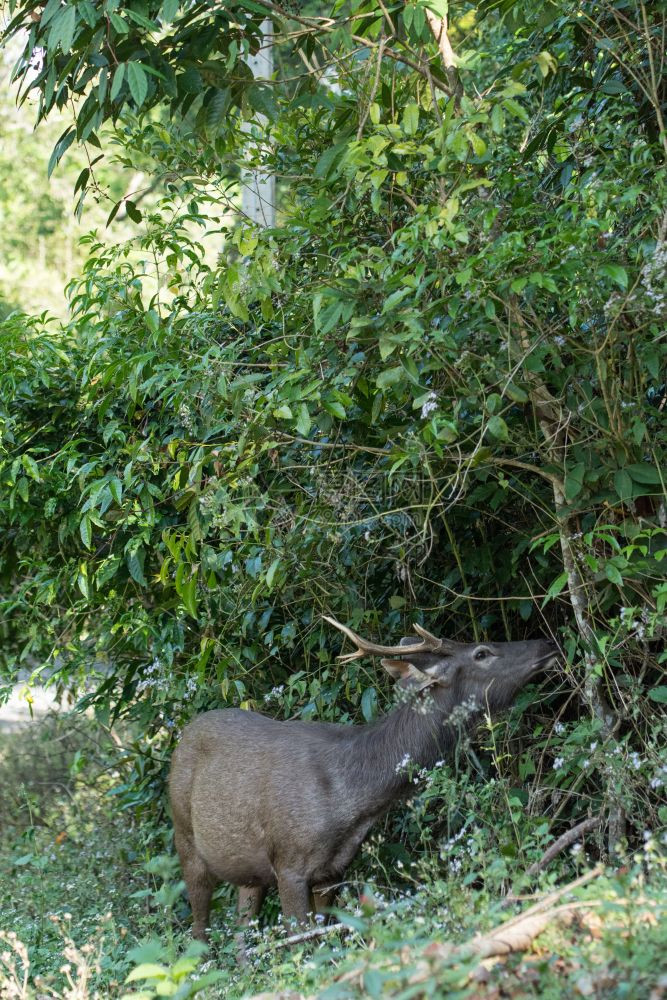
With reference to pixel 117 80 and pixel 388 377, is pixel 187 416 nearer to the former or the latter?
pixel 388 377

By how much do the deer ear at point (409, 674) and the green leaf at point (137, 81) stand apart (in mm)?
2665

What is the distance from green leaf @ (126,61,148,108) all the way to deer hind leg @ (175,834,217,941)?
3626 millimetres

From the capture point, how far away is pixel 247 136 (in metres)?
6.04

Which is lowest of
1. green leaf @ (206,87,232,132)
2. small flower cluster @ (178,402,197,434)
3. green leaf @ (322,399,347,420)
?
small flower cluster @ (178,402,197,434)

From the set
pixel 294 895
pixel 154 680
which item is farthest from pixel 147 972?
pixel 154 680

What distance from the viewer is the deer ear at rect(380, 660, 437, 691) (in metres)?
5.51

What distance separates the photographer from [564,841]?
5.00m

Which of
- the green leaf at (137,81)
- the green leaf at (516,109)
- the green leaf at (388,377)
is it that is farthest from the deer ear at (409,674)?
the green leaf at (137,81)

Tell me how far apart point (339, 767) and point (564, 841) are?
1093mm

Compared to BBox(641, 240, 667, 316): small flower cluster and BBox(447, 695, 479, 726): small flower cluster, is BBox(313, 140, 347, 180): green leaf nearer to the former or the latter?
BBox(641, 240, 667, 316): small flower cluster

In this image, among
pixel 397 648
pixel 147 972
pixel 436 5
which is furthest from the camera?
pixel 397 648

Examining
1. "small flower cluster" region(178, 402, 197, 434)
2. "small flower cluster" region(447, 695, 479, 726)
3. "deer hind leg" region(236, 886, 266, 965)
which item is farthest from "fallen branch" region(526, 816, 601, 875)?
"small flower cluster" region(178, 402, 197, 434)

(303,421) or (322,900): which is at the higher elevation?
(303,421)

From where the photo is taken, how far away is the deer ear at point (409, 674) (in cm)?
551
